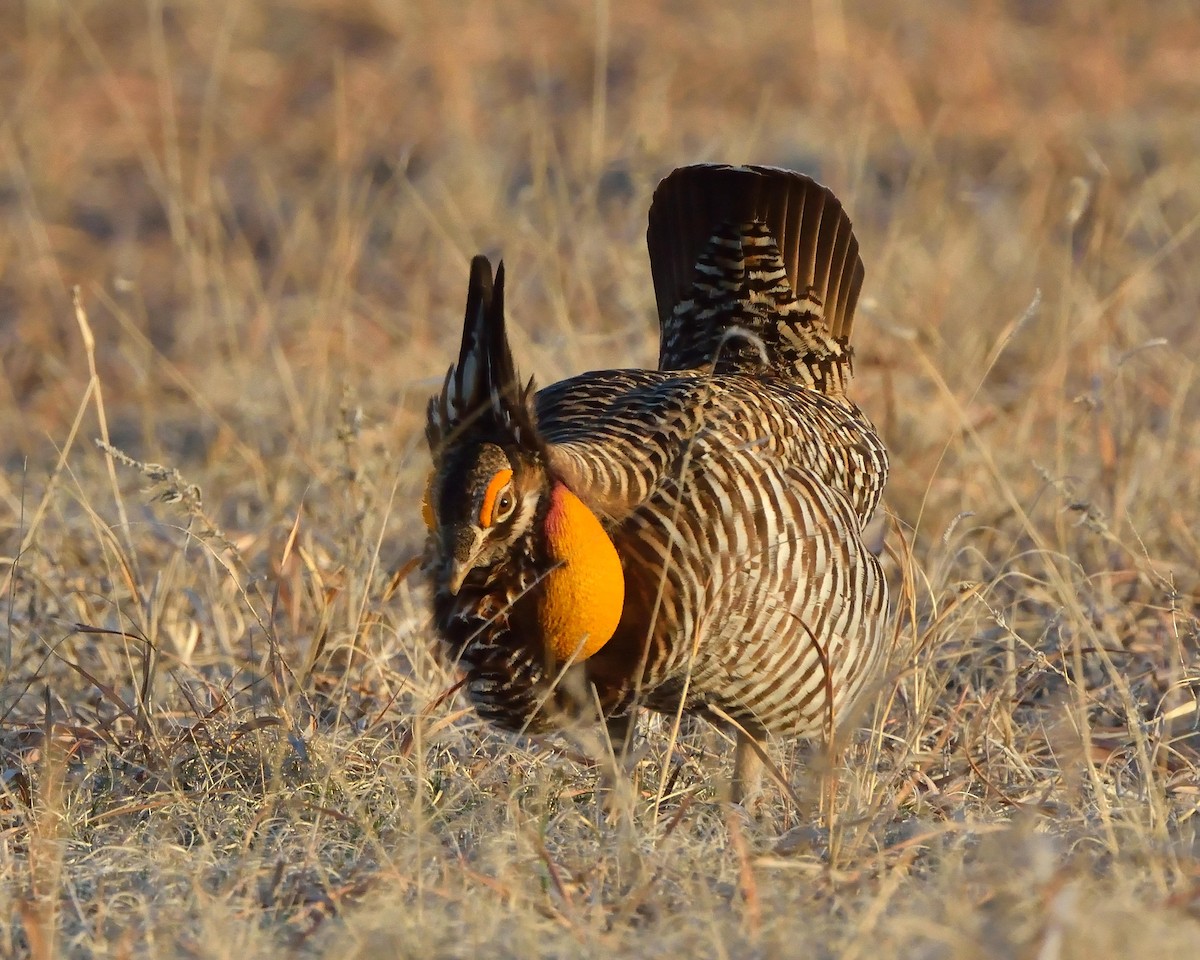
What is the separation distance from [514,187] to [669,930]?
6188 millimetres

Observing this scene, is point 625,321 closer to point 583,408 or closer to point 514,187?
point 583,408

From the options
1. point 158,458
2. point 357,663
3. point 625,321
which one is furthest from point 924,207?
point 357,663

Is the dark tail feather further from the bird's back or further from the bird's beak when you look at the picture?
the bird's beak

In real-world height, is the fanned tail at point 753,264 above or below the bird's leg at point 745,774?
above

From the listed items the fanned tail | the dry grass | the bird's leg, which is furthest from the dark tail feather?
the fanned tail

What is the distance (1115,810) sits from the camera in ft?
9.30

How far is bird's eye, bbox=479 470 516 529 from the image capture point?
8.90ft

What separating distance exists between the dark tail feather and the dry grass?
1.78 ft

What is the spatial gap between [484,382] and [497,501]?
0.63 ft

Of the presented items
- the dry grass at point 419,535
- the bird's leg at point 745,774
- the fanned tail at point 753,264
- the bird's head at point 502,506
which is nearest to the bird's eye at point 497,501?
the bird's head at point 502,506

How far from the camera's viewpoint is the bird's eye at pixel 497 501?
8.90 ft

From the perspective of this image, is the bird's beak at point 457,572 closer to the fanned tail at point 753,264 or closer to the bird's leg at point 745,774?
the bird's leg at point 745,774

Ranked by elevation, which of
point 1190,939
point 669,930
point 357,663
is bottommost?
point 357,663

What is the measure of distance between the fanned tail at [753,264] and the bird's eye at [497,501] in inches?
48.8
